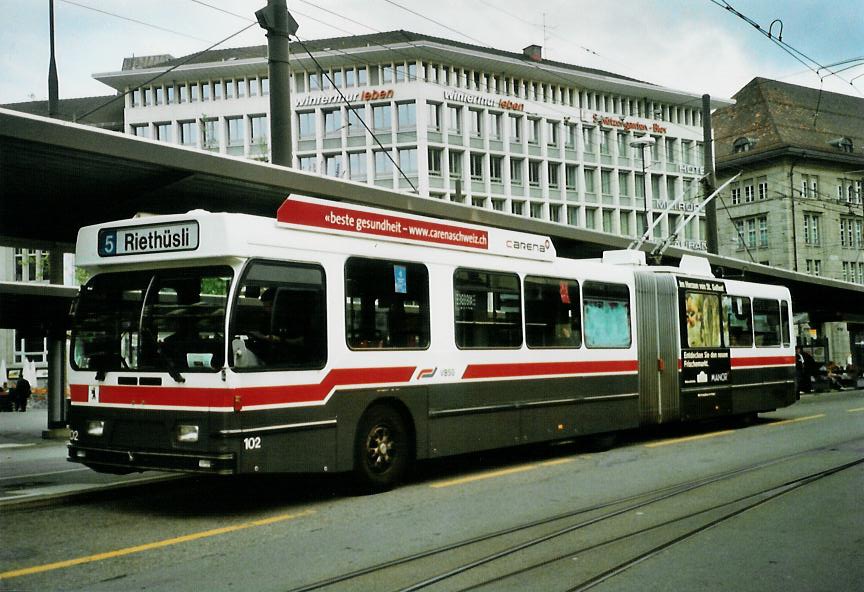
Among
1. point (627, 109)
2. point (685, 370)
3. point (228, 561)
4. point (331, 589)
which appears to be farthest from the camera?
point (627, 109)

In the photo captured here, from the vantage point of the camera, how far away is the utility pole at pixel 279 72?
1557cm

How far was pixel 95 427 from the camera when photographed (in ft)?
30.8

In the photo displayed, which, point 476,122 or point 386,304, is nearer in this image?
point 386,304

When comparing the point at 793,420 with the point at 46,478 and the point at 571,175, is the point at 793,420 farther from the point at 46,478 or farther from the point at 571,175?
the point at 571,175

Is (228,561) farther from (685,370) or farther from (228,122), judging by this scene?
(228,122)

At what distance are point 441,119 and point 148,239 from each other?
64765 millimetres

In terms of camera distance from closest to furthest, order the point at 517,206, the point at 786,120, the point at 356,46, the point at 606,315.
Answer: the point at 606,315 < the point at 356,46 < the point at 517,206 < the point at 786,120

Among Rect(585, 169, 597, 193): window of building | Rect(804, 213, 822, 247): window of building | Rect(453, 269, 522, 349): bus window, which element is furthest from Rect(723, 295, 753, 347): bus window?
Rect(585, 169, 597, 193): window of building

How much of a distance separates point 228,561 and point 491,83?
71283 millimetres

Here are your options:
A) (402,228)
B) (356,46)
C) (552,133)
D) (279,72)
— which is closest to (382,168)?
(356,46)

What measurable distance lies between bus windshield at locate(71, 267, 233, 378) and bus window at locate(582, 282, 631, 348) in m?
6.76

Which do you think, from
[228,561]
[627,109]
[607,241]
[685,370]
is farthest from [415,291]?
[627,109]

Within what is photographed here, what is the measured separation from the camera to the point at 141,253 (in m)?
9.38

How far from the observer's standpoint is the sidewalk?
32.4 ft
